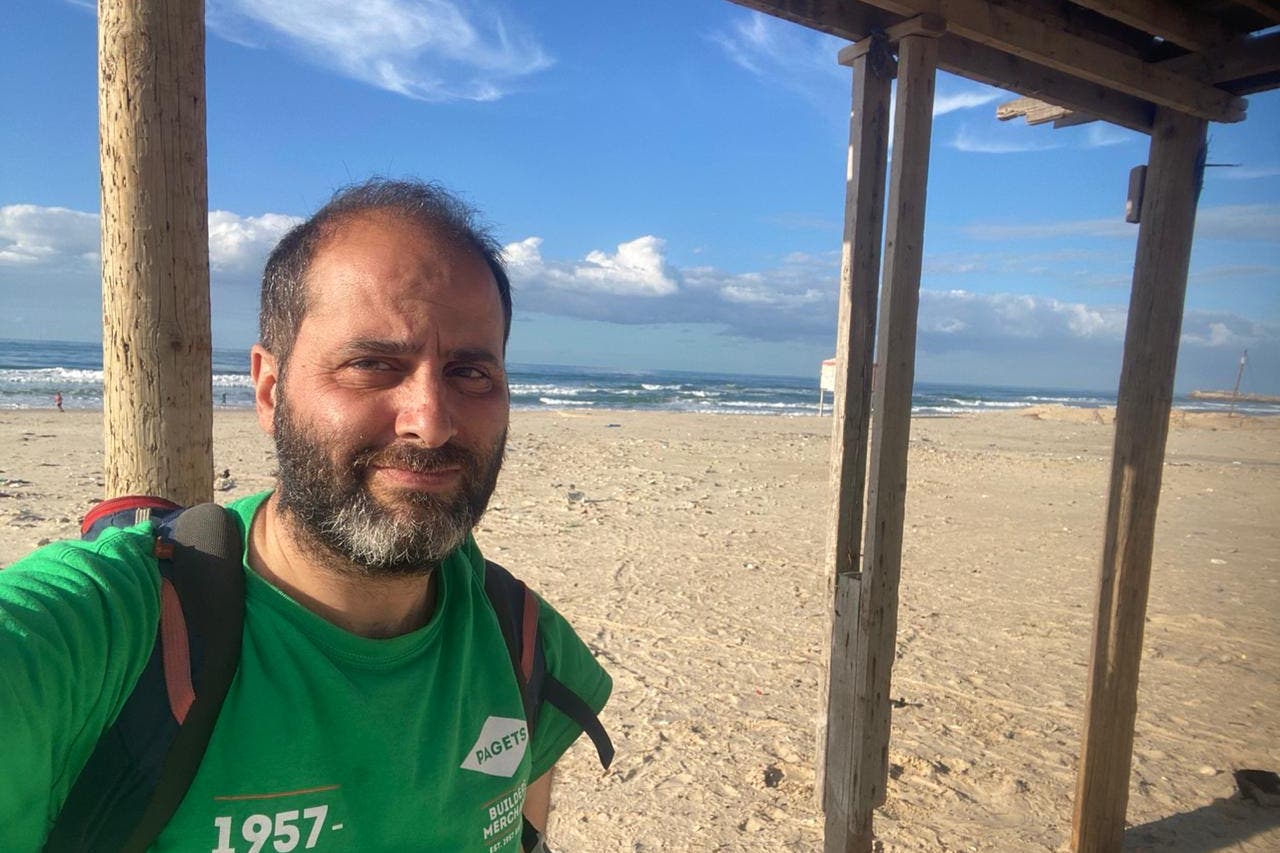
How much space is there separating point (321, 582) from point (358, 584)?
0.21 feet

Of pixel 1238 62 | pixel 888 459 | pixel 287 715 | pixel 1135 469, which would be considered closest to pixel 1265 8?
pixel 1238 62

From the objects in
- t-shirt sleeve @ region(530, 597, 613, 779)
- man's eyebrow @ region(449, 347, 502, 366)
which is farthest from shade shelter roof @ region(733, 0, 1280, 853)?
man's eyebrow @ region(449, 347, 502, 366)

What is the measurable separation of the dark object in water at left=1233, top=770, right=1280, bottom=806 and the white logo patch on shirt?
4.21m

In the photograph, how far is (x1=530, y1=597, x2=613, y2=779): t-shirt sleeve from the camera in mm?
1627

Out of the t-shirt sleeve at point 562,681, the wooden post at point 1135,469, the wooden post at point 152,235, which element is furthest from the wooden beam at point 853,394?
the wooden post at point 152,235

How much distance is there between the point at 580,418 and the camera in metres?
25.0

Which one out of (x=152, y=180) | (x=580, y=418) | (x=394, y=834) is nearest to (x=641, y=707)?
(x=394, y=834)

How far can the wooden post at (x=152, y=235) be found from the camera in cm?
158

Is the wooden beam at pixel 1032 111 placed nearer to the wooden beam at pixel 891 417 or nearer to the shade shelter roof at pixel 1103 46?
the shade shelter roof at pixel 1103 46

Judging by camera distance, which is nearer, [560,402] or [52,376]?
[52,376]

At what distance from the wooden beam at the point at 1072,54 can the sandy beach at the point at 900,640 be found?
327 centimetres

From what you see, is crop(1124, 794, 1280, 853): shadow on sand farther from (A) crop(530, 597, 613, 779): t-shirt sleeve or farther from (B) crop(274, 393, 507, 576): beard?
(B) crop(274, 393, 507, 576): beard

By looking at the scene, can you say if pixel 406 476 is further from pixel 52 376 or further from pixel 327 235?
pixel 52 376

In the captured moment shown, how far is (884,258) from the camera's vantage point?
269 cm
